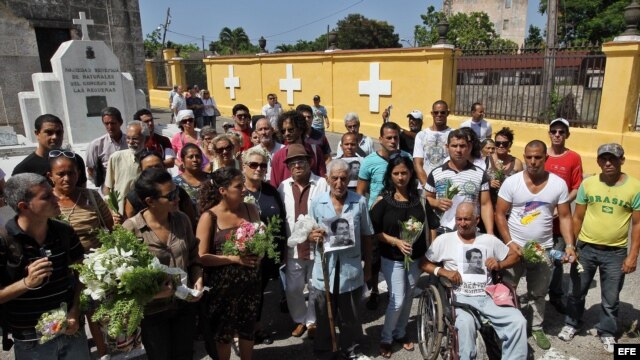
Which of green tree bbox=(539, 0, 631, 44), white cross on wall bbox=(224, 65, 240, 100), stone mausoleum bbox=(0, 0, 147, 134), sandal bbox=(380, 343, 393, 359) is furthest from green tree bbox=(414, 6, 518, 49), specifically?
sandal bbox=(380, 343, 393, 359)

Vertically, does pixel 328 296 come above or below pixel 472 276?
below

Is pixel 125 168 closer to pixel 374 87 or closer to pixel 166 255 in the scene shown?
pixel 166 255

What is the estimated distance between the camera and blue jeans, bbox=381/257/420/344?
3.37 meters

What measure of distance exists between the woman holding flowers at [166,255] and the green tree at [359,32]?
5971 cm

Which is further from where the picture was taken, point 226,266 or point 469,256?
point 469,256

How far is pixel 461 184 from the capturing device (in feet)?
11.8

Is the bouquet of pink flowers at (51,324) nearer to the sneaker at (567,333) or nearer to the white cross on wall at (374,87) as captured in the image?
the sneaker at (567,333)

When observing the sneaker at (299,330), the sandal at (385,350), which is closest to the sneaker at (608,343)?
the sandal at (385,350)

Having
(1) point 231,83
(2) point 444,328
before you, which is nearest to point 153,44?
(1) point 231,83

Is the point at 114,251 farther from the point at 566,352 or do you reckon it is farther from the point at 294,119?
the point at 566,352

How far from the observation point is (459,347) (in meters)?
2.88

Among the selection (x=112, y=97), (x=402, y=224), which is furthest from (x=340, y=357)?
(x=112, y=97)

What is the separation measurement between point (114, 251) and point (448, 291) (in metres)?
2.24

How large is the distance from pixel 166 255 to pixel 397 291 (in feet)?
5.91
